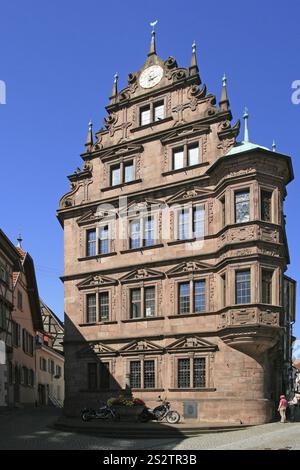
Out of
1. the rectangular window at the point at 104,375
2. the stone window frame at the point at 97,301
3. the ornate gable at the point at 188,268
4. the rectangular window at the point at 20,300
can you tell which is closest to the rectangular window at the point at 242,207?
the ornate gable at the point at 188,268

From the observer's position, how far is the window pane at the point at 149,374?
3014 centimetres

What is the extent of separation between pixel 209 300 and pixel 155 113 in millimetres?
11610

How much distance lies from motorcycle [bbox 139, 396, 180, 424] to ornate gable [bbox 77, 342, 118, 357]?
4983mm

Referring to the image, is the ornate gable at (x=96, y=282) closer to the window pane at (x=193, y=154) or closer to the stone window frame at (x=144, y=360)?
the stone window frame at (x=144, y=360)

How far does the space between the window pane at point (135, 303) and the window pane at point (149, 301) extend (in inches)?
17.9

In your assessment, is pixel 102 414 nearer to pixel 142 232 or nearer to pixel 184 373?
pixel 184 373

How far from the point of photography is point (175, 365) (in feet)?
96.3

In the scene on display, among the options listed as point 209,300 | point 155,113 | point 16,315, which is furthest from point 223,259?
point 16,315

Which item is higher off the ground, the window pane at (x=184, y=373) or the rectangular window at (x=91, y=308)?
the rectangular window at (x=91, y=308)

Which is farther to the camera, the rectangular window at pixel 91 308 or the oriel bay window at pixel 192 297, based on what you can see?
the rectangular window at pixel 91 308

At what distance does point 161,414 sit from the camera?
89.6ft

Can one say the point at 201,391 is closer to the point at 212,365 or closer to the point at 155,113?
the point at 212,365

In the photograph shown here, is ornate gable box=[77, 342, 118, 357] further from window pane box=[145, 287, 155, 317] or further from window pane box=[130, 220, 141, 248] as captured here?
window pane box=[130, 220, 141, 248]

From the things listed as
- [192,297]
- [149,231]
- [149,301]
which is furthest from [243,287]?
[149,231]
